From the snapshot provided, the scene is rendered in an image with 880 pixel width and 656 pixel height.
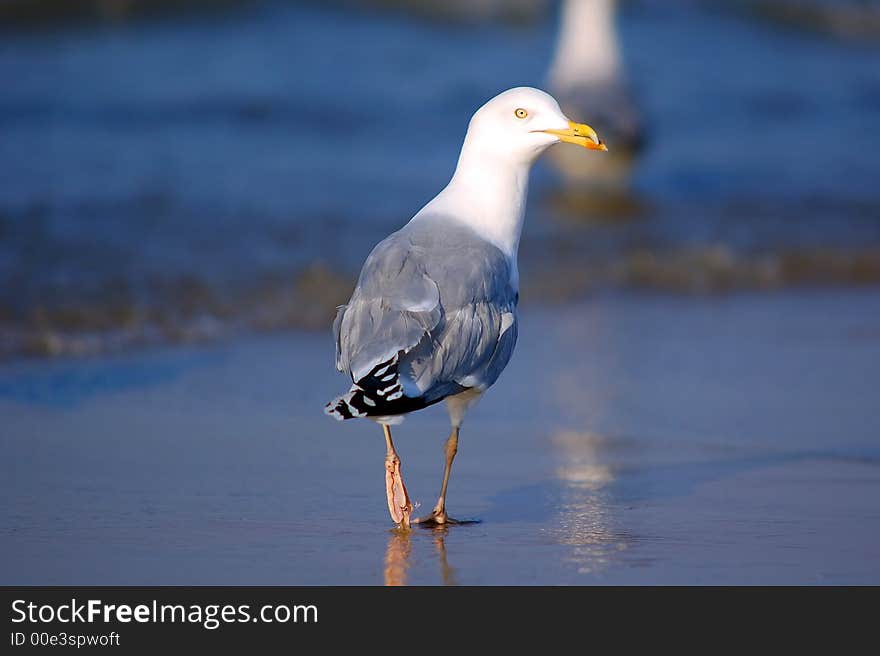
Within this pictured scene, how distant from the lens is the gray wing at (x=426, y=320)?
3.86 meters

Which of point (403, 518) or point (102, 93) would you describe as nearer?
point (403, 518)

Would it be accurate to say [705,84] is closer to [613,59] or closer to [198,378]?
[613,59]

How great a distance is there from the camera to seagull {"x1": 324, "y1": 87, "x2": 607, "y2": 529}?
3883 mm

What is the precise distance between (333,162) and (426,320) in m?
7.69

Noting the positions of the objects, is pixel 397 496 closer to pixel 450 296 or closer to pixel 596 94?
pixel 450 296

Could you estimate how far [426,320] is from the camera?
400cm

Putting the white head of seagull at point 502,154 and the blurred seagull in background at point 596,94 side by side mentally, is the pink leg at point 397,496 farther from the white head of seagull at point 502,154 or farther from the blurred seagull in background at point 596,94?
the blurred seagull in background at point 596,94

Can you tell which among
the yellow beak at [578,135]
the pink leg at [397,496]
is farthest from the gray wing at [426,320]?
the yellow beak at [578,135]

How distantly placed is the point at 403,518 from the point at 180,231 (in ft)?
16.6

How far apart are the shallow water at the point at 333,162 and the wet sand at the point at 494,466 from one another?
3.32 feet

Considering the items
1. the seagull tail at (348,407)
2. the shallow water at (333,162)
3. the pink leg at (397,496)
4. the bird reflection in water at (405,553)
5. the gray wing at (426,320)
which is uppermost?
the shallow water at (333,162)

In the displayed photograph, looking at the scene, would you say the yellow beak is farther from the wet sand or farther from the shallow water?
the shallow water
